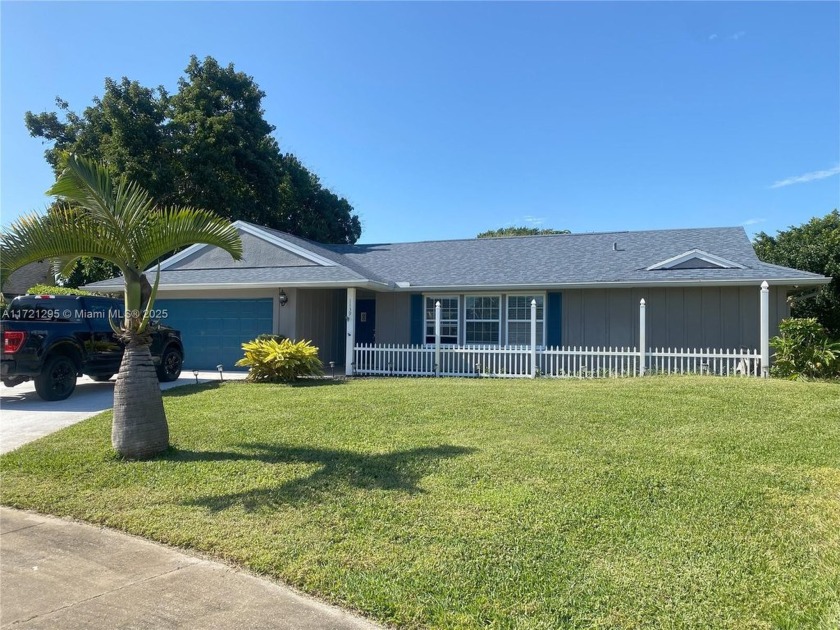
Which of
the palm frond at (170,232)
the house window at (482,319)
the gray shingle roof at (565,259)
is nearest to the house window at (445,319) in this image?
the house window at (482,319)

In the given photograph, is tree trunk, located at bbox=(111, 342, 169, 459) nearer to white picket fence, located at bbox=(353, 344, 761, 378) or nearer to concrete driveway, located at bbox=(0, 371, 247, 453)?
concrete driveway, located at bbox=(0, 371, 247, 453)

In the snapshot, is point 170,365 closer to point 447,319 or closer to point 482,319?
point 447,319

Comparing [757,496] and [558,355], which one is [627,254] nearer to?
[558,355]

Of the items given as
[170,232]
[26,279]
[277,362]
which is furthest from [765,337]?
[26,279]

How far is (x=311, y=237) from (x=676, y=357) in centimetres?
2352

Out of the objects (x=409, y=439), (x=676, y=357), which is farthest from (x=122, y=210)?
(x=676, y=357)

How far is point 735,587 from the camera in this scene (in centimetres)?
351

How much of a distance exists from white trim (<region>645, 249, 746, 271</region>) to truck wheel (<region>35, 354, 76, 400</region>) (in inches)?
531

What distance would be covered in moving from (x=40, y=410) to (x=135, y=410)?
16.5 ft

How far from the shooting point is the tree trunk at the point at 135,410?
21.7ft

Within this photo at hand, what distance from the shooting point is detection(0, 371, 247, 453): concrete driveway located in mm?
8422

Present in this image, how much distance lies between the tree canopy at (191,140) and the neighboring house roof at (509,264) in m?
9.11

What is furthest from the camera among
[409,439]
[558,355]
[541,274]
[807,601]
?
[541,274]

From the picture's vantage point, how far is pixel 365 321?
60.9 ft
